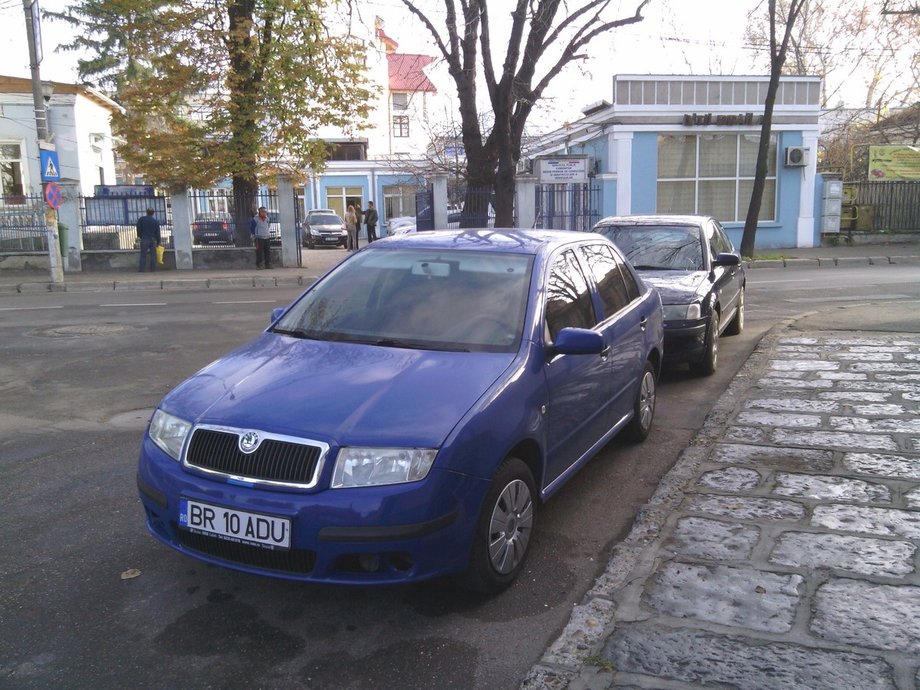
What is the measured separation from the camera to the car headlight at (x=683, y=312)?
7.86 meters

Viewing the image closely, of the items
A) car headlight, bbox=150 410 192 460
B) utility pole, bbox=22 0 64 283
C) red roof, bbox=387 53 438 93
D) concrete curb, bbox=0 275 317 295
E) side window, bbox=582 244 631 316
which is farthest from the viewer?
red roof, bbox=387 53 438 93

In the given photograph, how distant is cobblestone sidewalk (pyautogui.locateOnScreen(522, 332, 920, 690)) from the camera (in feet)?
10.1

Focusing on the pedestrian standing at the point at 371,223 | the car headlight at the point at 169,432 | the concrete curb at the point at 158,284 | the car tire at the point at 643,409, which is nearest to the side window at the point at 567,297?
the car tire at the point at 643,409

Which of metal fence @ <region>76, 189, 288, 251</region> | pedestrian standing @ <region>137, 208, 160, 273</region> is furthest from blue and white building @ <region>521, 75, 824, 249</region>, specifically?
pedestrian standing @ <region>137, 208, 160, 273</region>

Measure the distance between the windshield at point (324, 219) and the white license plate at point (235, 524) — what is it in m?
32.4

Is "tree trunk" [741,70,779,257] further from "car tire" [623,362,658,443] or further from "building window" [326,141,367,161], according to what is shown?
"building window" [326,141,367,161]

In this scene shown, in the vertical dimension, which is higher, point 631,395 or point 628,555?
point 631,395

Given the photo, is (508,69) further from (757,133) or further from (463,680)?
(463,680)

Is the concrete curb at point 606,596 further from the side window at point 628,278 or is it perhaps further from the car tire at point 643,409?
the side window at point 628,278

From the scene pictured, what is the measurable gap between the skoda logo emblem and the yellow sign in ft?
96.2

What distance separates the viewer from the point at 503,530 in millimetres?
3713

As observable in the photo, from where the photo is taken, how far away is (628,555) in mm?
4059

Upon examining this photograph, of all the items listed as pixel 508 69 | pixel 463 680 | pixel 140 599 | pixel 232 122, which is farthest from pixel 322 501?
pixel 232 122

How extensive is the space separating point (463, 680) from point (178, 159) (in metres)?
20.6
